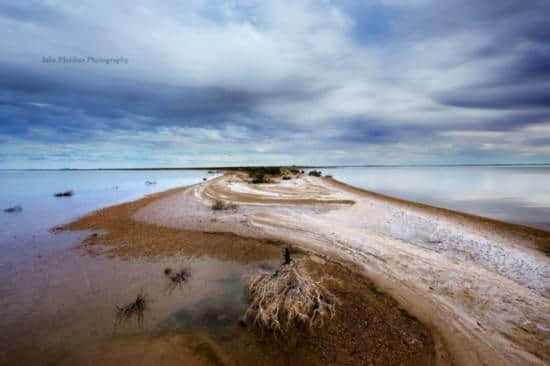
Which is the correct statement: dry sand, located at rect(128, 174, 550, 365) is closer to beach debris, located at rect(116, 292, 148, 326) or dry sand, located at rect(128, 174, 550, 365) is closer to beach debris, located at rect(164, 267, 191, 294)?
beach debris, located at rect(164, 267, 191, 294)

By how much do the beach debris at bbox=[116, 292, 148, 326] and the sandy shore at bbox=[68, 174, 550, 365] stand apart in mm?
2800

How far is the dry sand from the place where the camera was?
340 cm

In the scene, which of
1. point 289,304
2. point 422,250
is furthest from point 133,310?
point 422,250

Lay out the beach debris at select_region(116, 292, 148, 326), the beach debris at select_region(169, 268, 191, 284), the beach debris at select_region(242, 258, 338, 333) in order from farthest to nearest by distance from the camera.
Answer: the beach debris at select_region(169, 268, 191, 284), the beach debris at select_region(116, 292, 148, 326), the beach debris at select_region(242, 258, 338, 333)

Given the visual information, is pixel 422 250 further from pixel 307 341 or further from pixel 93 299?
pixel 93 299

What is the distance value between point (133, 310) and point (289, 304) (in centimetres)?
310

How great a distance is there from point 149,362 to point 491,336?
5279mm

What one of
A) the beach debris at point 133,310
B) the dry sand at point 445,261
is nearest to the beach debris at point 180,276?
the beach debris at point 133,310

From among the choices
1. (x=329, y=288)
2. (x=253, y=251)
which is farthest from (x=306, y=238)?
(x=329, y=288)

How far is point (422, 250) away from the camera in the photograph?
694 centimetres

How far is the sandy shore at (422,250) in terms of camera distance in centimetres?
349

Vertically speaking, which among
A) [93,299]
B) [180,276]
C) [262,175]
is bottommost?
[93,299]

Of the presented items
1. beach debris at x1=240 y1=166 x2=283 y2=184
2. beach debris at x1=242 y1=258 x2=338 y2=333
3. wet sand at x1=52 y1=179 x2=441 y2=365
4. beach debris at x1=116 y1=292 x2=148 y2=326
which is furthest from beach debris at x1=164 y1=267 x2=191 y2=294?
beach debris at x1=240 y1=166 x2=283 y2=184

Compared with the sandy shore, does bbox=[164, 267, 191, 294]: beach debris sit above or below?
below
